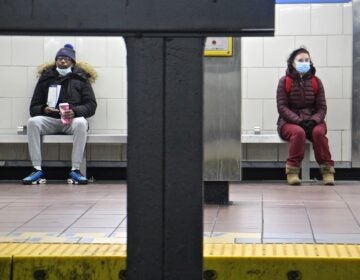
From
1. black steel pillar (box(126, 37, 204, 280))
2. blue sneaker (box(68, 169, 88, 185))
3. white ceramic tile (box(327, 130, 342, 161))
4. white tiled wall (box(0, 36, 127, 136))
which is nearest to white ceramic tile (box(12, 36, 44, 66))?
white tiled wall (box(0, 36, 127, 136))

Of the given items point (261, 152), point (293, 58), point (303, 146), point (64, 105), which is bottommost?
point (261, 152)

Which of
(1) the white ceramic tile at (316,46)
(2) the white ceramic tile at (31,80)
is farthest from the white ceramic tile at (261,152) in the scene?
(2) the white ceramic tile at (31,80)

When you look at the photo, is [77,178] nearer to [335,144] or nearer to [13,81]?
[13,81]

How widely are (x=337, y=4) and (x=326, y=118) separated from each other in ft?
Answer: 4.28

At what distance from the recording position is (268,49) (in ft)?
30.0

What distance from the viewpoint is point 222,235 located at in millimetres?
4801

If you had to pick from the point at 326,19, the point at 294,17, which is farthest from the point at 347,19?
the point at 294,17

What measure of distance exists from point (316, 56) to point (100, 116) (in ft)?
8.54

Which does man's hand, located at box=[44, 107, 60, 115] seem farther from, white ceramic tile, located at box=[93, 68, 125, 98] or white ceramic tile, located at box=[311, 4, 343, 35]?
white ceramic tile, located at box=[311, 4, 343, 35]

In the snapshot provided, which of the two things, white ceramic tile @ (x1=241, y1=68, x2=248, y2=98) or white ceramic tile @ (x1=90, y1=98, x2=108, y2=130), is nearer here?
white ceramic tile @ (x1=241, y1=68, x2=248, y2=98)

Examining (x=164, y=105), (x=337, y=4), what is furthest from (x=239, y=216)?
(x=337, y=4)

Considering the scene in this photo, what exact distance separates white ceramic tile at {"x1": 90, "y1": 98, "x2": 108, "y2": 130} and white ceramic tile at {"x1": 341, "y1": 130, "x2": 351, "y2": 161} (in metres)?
2.76

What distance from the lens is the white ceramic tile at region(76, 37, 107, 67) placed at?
30.2 feet

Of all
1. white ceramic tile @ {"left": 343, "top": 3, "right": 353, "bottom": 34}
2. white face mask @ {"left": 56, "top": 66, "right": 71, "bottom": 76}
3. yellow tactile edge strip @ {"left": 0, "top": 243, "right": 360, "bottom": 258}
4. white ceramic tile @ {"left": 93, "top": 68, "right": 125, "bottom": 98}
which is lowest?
yellow tactile edge strip @ {"left": 0, "top": 243, "right": 360, "bottom": 258}
